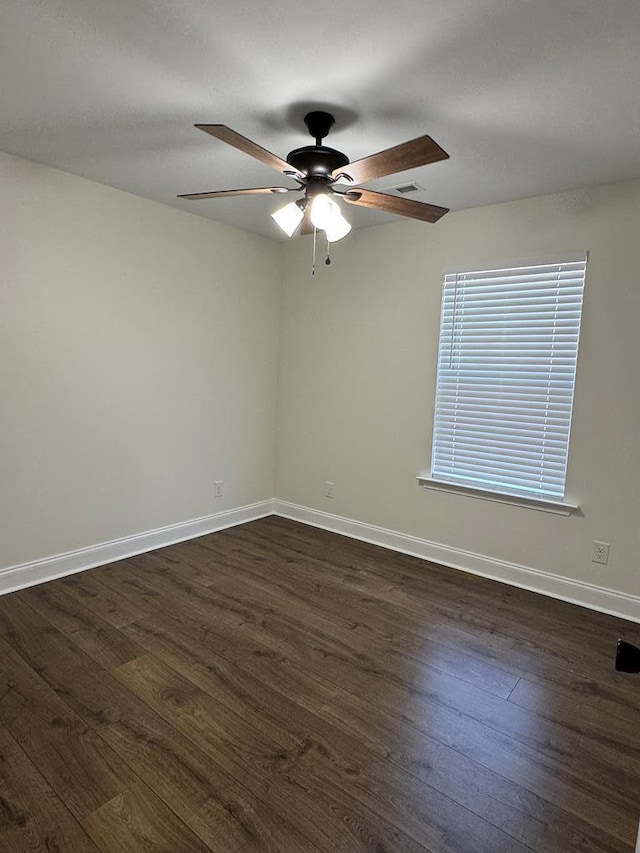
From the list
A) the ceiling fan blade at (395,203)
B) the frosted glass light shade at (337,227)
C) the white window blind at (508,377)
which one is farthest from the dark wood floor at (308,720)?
the ceiling fan blade at (395,203)

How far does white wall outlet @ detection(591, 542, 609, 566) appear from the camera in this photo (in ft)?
9.46

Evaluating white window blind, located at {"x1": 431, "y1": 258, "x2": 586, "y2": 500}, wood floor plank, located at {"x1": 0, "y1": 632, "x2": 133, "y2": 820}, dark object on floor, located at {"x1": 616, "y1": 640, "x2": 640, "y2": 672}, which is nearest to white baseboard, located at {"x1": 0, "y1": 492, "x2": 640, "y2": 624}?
white window blind, located at {"x1": 431, "y1": 258, "x2": 586, "y2": 500}

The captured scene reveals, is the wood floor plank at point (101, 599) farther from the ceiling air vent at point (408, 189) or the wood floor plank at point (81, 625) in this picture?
the ceiling air vent at point (408, 189)

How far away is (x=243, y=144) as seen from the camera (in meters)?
1.76

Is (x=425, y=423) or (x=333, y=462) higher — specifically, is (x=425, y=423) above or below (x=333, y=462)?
above

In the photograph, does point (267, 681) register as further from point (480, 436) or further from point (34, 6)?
point (34, 6)

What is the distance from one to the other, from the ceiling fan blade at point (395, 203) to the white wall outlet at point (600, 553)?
6.99 ft

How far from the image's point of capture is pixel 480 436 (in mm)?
3340

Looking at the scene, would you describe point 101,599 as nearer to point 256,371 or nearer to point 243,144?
point 256,371

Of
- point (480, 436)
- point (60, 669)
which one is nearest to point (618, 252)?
point (480, 436)

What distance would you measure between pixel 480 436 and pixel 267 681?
209 cm

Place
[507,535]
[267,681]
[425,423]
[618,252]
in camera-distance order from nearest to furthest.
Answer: [267,681] → [618,252] → [507,535] → [425,423]

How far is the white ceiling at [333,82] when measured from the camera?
5.02ft

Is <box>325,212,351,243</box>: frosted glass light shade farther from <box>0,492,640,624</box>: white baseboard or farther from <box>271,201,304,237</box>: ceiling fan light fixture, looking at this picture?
<box>0,492,640,624</box>: white baseboard
